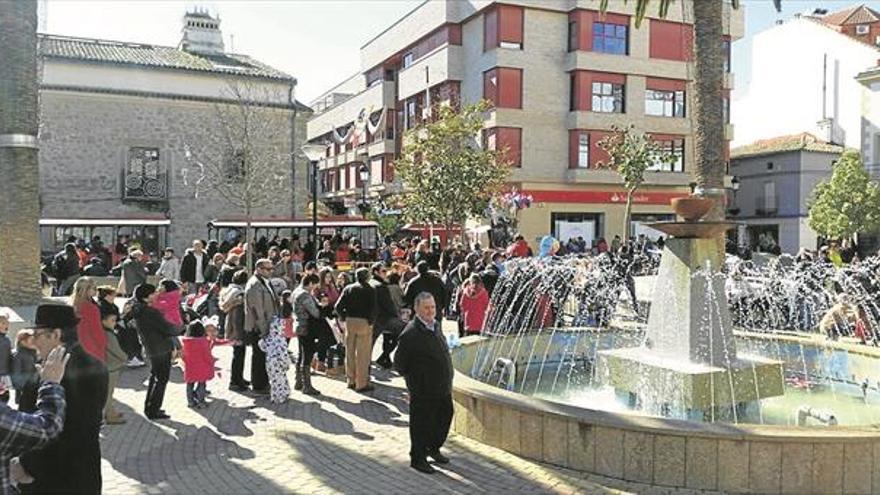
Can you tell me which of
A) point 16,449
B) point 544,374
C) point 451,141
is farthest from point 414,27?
point 16,449

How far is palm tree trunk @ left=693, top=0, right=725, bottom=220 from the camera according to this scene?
1212cm

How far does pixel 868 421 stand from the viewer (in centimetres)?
875

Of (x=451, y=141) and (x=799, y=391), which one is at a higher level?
(x=451, y=141)

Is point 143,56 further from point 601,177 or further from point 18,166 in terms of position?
point 18,166

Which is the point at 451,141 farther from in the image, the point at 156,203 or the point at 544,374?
the point at 544,374

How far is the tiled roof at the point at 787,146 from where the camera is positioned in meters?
43.0

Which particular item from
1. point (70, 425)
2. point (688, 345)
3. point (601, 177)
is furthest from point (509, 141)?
point (70, 425)

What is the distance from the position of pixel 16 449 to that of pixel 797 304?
15.8 meters

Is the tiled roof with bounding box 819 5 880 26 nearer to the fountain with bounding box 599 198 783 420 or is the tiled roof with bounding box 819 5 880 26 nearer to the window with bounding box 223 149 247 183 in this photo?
the window with bounding box 223 149 247 183

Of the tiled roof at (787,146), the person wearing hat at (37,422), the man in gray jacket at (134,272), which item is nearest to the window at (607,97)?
the tiled roof at (787,146)

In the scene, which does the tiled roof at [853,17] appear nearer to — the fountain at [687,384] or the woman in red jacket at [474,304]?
the fountain at [687,384]

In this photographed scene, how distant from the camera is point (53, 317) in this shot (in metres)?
4.47

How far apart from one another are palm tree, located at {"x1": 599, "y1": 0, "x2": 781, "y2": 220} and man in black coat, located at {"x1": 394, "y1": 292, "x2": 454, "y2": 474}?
6.78 m

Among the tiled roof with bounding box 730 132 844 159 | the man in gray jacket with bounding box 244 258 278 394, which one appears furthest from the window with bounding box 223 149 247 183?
the tiled roof with bounding box 730 132 844 159
